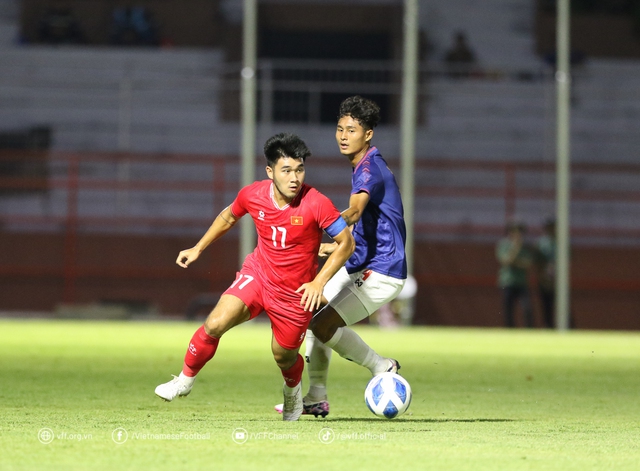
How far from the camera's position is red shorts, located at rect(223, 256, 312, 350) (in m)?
7.00

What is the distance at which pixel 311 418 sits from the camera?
24.4 feet

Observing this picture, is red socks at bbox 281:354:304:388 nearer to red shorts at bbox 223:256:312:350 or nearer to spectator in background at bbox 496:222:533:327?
red shorts at bbox 223:256:312:350

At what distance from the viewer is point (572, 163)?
79.0ft

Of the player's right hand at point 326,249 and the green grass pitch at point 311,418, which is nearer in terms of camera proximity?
the green grass pitch at point 311,418

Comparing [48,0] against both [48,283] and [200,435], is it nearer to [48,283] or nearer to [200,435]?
[48,283]

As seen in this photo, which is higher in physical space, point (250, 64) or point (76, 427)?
point (250, 64)

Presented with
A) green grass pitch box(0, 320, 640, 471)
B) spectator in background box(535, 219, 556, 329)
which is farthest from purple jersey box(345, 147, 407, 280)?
spectator in background box(535, 219, 556, 329)

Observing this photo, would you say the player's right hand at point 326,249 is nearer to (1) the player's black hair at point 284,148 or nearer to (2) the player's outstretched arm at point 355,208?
(2) the player's outstretched arm at point 355,208

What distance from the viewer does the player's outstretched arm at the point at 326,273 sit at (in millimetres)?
6801

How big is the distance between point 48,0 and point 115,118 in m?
3.37

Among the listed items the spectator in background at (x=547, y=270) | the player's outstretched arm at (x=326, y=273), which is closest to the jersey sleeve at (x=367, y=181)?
the player's outstretched arm at (x=326, y=273)

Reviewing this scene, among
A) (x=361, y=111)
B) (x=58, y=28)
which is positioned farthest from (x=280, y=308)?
(x=58, y=28)

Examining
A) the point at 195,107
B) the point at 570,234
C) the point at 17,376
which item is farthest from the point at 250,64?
the point at 17,376

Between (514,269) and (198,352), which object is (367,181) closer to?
(198,352)
